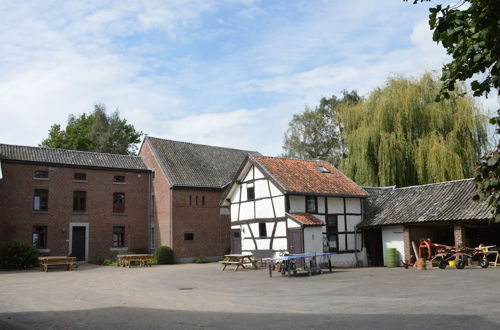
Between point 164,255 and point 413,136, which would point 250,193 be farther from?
point 413,136

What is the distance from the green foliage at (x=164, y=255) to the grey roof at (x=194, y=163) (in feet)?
14.7

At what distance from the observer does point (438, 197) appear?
80.3ft

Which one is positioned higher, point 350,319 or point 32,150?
point 32,150

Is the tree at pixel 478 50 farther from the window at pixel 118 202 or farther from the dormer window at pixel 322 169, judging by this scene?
the window at pixel 118 202

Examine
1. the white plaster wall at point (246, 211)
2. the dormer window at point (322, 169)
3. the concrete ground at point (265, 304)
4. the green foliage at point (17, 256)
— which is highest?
the dormer window at point (322, 169)

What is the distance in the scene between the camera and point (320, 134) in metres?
48.4

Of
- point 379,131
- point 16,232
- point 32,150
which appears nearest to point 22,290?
point 16,232

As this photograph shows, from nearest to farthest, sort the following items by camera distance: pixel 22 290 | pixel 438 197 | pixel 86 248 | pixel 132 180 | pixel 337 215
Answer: pixel 22 290, pixel 438 197, pixel 337 215, pixel 86 248, pixel 132 180

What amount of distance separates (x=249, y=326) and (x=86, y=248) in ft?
86.5

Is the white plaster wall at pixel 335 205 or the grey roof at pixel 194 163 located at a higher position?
the grey roof at pixel 194 163

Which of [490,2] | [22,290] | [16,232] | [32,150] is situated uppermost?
[32,150]

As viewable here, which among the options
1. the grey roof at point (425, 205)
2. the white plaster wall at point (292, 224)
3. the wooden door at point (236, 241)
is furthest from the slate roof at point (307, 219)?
the wooden door at point (236, 241)

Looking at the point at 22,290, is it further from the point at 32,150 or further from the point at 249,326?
the point at 32,150

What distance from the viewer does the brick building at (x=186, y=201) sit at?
106 ft
